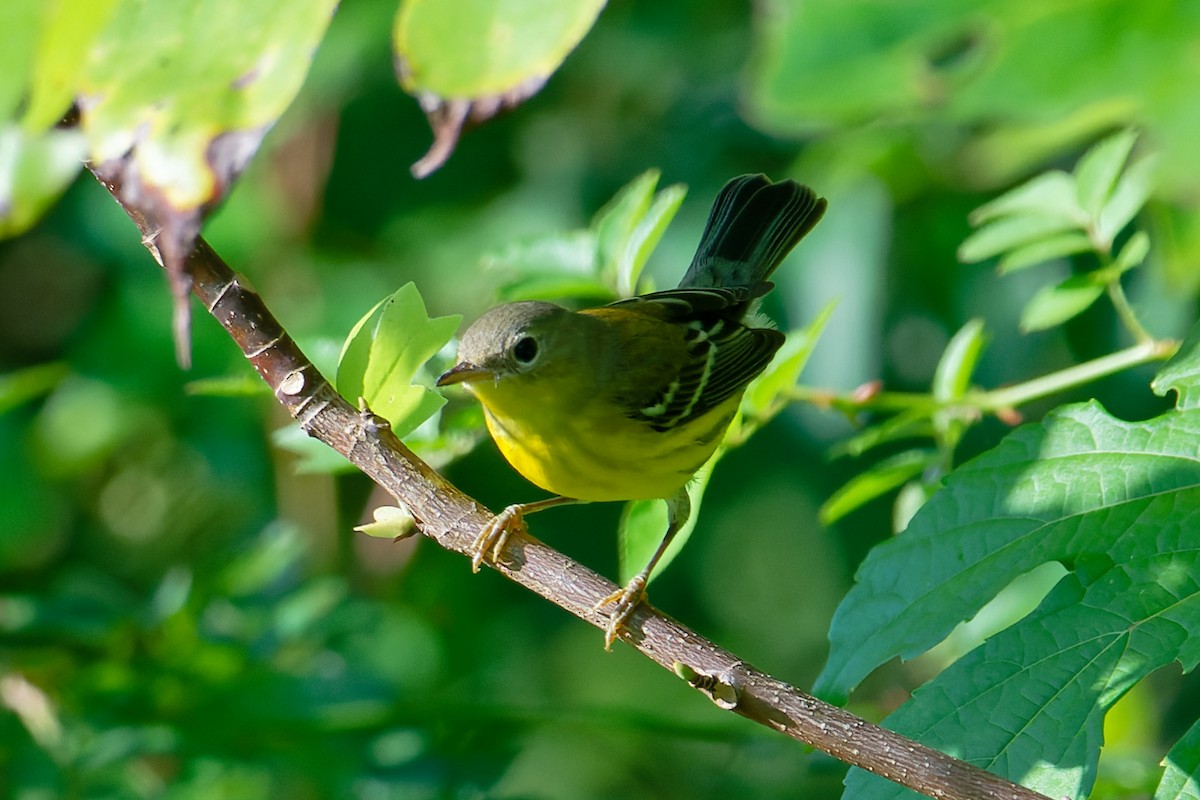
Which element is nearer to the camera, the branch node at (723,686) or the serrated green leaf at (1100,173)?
the branch node at (723,686)

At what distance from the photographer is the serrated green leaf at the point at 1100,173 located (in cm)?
227

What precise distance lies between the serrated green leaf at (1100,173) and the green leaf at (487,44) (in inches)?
68.1

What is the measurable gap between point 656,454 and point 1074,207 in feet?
3.58

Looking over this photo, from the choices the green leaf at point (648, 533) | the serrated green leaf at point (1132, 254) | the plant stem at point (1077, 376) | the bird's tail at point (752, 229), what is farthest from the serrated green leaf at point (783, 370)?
the bird's tail at point (752, 229)

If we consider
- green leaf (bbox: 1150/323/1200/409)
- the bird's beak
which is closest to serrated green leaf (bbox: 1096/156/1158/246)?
green leaf (bbox: 1150/323/1200/409)

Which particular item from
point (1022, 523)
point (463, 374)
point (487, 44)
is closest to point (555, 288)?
point (463, 374)

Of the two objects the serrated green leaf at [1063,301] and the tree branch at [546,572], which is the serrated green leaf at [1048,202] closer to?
the serrated green leaf at [1063,301]

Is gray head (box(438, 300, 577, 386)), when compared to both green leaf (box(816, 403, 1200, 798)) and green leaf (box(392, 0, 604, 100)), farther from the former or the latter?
green leaf (box(392, 0, 604, 100))

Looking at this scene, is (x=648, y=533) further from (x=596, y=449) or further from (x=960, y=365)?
(x=596, y=449)

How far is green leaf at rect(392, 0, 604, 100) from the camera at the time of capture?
782 mm

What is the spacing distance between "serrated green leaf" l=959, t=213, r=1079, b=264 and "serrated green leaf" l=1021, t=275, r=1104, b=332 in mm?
105

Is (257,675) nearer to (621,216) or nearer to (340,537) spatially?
(621,216)

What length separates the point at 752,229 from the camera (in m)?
3.99

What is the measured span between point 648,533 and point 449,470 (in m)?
2.75
